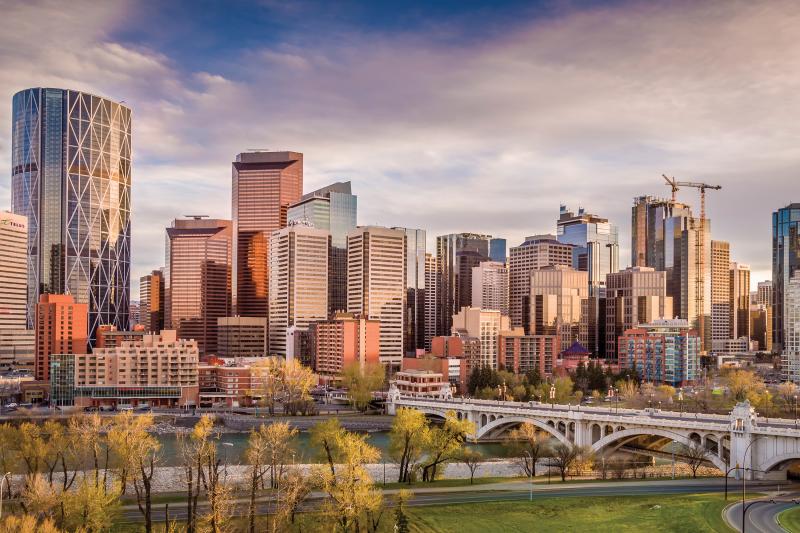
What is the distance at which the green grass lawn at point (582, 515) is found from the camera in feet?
192

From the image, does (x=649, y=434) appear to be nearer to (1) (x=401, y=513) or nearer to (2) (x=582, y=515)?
(2) (x=582, y=515)

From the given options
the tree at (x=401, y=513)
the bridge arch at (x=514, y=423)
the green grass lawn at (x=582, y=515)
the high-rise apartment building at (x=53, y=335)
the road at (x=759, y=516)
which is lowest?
the bridge arch at (x=514, y=423)

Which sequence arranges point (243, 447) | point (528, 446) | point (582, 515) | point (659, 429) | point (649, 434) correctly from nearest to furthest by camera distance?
1. point (582, 515)
2. point (659, 429)
3. point (649, 434)
4. point (528, 446)
5. point (243, 447)

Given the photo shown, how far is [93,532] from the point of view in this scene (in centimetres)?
5250

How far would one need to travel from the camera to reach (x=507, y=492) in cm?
6944

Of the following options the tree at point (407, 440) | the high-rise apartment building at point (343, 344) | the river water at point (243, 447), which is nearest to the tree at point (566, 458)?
the river water at point (243, 447)

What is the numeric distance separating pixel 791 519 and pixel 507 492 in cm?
2092

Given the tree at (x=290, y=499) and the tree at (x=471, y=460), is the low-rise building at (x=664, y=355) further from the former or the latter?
the tree at (x=290, y=499)

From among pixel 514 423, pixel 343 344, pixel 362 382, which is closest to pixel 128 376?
pixel 362 382

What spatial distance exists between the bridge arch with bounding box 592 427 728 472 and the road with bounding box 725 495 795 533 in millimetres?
16865

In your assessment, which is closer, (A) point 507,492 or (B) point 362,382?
(A) point 507,492

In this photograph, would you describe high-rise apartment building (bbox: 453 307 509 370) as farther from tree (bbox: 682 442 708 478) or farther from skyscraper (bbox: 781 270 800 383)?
tree (bbox: 682 442 708 478)

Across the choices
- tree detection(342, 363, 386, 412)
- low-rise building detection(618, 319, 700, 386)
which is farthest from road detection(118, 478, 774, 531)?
low-rise building detection(618, 319, 700, 386)

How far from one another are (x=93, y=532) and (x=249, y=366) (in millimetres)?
107917
